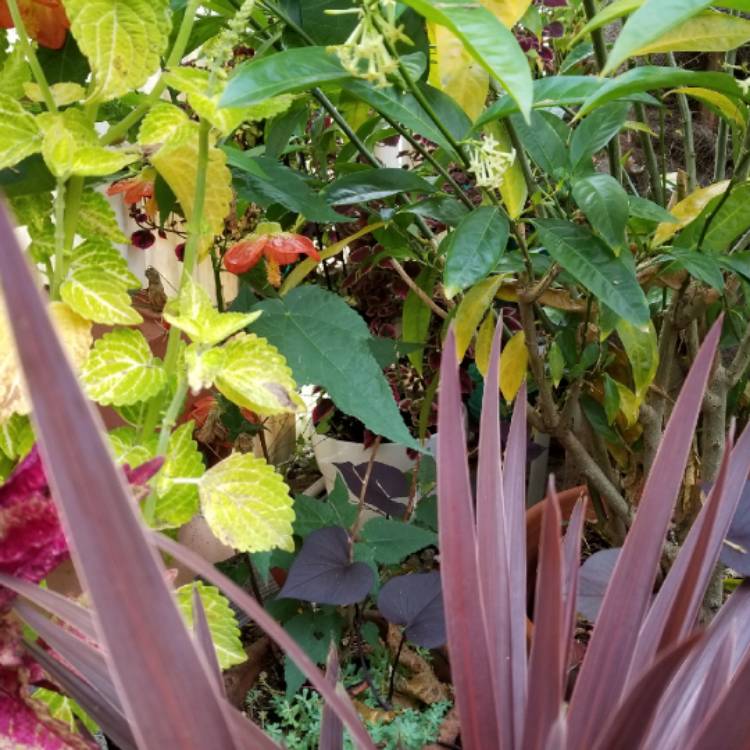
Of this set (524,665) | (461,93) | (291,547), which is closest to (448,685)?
(524,665)

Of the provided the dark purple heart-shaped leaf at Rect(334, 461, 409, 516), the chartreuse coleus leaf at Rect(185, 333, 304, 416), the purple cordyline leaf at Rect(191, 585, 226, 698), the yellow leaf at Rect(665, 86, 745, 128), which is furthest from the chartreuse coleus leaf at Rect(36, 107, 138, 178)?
the dark purple heart-shaped leaf at Rect(334, 461, 409, 516)

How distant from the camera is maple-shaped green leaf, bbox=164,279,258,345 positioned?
15.7 inches

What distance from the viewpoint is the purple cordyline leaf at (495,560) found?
1.38ft

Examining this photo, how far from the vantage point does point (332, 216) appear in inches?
22.0

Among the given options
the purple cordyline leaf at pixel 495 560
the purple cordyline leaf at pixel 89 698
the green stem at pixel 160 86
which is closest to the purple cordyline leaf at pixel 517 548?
the purple cordyline leaf at pixel 495 560

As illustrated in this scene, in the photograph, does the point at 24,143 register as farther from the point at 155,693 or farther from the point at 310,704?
the point at 310,704

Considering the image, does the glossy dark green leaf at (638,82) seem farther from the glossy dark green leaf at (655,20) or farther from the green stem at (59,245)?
the green stem at (59,245)

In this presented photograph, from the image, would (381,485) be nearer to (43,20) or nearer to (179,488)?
(179,488)

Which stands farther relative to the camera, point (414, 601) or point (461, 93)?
point (414, 601)

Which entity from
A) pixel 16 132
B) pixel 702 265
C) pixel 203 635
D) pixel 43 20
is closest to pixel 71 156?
pixel 16 132

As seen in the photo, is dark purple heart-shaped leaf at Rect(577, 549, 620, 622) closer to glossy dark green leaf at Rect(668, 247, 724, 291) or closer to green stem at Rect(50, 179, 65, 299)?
glossy dark green leaf at Rect(668, 247, 724, 291)

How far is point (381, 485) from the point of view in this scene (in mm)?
907

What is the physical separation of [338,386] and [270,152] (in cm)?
29

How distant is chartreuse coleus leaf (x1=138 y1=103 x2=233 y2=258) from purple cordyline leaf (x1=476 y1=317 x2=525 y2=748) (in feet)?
0.63
